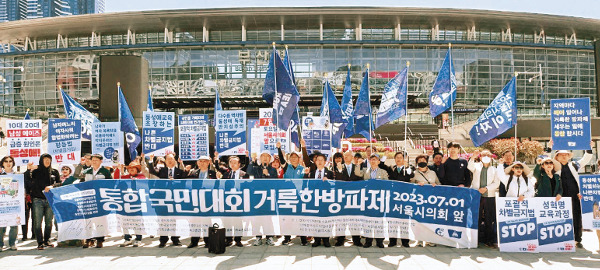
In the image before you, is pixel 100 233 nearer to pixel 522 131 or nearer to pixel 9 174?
pixel 9 174

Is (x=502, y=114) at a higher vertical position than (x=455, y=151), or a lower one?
higher

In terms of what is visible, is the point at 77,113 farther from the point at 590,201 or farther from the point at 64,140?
the point at 590,201

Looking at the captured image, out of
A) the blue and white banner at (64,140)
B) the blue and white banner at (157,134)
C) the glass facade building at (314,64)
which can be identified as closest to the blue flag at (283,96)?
the blue and white banner at (157,134)

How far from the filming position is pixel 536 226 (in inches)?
260

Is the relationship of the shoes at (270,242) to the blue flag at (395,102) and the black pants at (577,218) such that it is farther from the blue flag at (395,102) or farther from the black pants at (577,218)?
the black pants at (577,218)

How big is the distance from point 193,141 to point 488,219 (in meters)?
8.15

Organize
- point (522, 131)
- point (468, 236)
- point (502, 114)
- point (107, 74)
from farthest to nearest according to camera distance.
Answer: point (522, 131)
point (107, 74)
point (502, 114)
point (468, 236)

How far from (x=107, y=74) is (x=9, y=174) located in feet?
51.6

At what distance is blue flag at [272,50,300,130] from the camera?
27.6 ft

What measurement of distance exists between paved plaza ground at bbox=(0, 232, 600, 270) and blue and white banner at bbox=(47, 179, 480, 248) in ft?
1.01

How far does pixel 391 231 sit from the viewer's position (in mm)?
6969

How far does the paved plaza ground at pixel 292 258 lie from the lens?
6.02 m

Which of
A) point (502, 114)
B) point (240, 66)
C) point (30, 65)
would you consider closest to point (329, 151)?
point (502, 114)

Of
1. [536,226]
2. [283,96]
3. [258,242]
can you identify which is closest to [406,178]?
[536,226]
